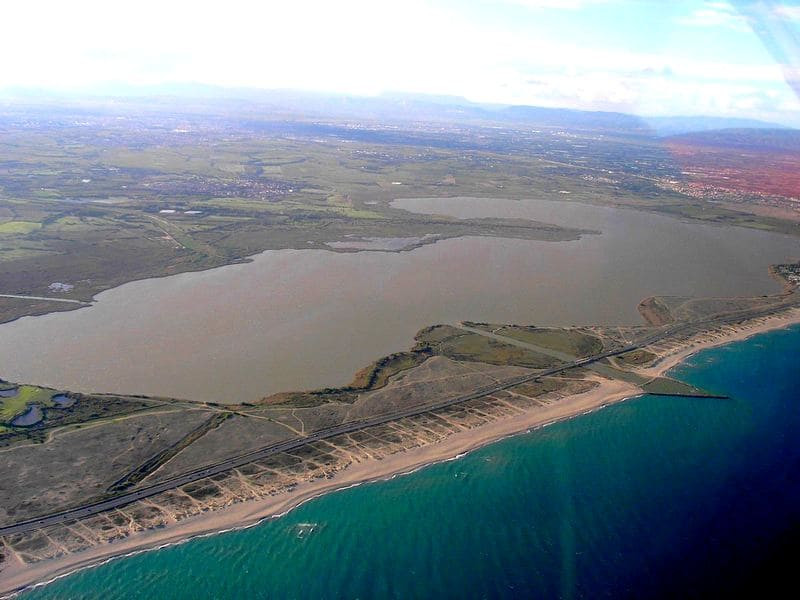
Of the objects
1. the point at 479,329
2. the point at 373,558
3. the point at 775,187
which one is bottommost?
the point at 373,558

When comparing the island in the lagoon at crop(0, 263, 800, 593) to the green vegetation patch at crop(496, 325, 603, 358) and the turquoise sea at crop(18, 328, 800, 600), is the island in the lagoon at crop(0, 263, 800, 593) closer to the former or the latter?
the green vegetation patch at crop(496, 325, 603, 358)

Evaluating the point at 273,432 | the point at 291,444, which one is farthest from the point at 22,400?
the point at 291,444

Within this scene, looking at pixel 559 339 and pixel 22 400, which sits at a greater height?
pixel 559 339

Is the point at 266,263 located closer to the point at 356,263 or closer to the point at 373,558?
the point at 356,263

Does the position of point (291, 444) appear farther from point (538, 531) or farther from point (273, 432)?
point (538, 531)

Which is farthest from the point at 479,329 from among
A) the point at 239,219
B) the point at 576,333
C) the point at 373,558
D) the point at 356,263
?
the point at 239,219

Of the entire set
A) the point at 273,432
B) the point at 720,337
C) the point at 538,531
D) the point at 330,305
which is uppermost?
the point at 720,337
